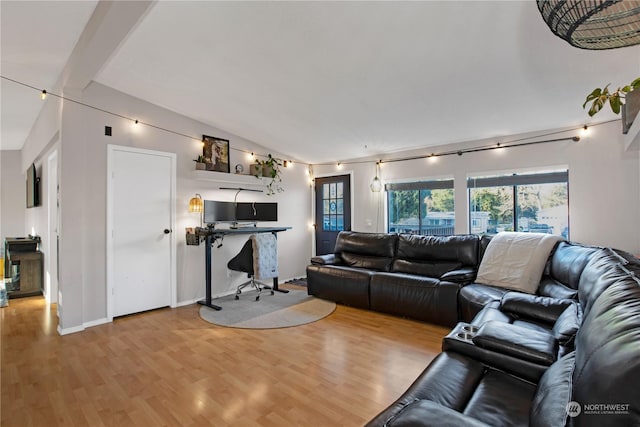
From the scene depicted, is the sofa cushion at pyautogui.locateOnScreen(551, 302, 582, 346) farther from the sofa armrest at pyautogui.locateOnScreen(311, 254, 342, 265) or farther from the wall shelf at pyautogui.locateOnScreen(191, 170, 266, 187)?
the wall shelf at pyautogui.locateOnScreen(191, 170, 266, 187)

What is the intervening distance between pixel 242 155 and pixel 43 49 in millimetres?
2684

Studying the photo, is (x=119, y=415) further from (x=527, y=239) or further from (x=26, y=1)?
(x=527, y=239)

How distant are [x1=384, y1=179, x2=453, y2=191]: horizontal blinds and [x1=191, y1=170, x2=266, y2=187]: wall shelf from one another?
228cm

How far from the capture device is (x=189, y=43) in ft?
9.50

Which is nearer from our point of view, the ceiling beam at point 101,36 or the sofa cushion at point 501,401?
the sofa cushion at point 501,401

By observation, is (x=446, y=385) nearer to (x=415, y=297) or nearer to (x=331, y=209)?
(x=415, y=297)

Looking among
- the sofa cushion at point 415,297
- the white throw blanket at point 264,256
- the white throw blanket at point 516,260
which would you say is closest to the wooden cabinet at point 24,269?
the white throw blanket at point 264,256

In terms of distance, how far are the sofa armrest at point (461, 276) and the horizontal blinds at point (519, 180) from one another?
1.52m

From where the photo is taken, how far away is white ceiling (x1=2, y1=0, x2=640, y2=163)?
243cm

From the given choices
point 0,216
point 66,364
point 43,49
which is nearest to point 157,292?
point 66,364

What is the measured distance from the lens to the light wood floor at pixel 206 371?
202 cm

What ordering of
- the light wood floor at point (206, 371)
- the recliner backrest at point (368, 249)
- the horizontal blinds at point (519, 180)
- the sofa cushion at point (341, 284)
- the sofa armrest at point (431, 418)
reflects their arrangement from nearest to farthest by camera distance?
1. the sofa armrest at point (431, 418)
2. the light wood floor at point (206, 371)
3. the horizontal blinds at point (519, 180)
4. the sofa cushion at point (341, 284)
5. the recliner backrest at point (368, 249)

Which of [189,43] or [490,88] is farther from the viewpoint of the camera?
[490,88]

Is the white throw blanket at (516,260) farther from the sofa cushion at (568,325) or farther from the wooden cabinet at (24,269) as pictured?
the wooden cabinet at (24,269)
